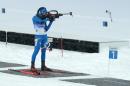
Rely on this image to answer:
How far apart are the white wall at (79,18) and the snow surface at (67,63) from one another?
2024 millimetres

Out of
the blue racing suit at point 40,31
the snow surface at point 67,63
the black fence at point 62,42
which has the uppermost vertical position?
the blue racing suit at point 40,31

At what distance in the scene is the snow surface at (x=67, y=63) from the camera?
40.7 ft

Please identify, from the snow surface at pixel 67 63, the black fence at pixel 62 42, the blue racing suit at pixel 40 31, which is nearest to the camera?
the snow surface at pixel 67 63

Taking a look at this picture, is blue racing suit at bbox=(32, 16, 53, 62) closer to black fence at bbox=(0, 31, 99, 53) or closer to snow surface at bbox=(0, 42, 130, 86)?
snow surface at bbox=(0, 42, 130, 86)

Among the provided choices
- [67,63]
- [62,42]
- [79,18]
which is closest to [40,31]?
[67,63]

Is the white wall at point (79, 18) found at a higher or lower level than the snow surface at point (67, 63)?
higher

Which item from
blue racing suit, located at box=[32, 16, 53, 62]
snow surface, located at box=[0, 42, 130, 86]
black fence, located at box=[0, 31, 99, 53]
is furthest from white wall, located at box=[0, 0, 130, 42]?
blue racing suit, located at box=[32, 16, 53, 62]

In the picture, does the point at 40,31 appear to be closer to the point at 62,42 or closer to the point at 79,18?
the point at 62,42

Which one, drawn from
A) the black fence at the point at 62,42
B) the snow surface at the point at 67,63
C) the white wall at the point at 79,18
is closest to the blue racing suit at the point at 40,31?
the snow surface at the point at 67,63

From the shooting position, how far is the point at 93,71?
14.7m

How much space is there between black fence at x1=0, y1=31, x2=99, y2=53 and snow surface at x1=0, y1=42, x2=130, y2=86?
0.25 m

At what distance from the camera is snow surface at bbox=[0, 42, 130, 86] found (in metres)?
12.4

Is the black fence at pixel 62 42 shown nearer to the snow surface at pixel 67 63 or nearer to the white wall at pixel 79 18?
the snow surface at pixel 67 63

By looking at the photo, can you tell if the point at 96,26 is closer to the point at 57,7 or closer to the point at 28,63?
the point at 57,7
